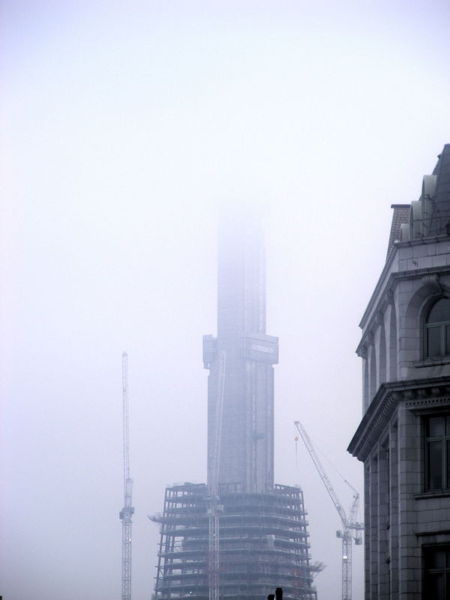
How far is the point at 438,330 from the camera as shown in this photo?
103875 mm

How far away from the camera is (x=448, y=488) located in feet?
331

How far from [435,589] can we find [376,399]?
12170 millimetres

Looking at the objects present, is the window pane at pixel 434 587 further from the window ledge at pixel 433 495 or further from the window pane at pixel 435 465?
the window pane at pixel 435 465

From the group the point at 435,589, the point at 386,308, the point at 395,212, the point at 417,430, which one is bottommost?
the point at 435,589

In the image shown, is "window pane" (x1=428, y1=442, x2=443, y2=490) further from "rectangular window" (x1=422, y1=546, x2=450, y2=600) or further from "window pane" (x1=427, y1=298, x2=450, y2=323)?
"window pane" (x1=427, y1=298, x2=450, y2=323)

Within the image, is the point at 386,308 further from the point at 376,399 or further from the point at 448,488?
the point at 448,488

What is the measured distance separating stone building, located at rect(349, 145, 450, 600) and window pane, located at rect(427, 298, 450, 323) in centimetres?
5

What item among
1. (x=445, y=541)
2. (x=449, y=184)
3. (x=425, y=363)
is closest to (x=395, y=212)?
(x=449, y=184)

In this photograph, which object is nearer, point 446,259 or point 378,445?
point 446,259

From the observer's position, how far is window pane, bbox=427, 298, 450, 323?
340 ft

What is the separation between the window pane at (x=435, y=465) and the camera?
334 ft

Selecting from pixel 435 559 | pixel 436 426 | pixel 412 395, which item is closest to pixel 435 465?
pixel 436 426

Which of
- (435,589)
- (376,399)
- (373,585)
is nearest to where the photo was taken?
(435,589)

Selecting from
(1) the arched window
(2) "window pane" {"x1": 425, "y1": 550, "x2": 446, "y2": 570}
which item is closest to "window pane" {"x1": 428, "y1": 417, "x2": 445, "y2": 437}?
(1) the arched window
